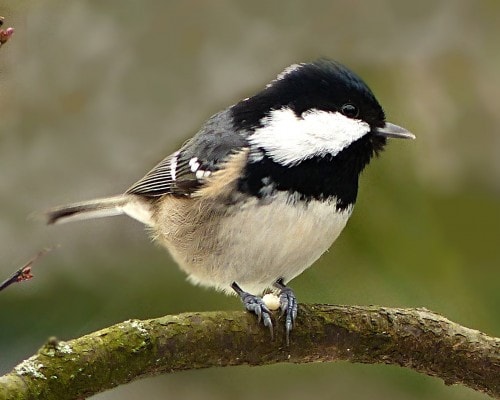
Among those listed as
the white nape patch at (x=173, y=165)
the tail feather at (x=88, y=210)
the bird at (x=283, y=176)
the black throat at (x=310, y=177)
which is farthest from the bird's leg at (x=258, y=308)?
the tail feather at (x=88, y=210)

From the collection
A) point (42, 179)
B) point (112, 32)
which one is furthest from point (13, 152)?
point (112, 32)

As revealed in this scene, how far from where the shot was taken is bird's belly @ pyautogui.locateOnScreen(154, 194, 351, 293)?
1.41 meters

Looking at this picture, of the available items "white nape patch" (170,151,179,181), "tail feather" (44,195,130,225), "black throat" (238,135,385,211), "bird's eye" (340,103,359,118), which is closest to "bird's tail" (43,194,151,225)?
"tail feather" (44,195,130,225)

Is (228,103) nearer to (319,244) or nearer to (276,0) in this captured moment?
(276,0)

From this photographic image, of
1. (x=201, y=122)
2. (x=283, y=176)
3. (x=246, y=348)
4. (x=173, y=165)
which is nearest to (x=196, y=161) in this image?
(x=173, y=165)

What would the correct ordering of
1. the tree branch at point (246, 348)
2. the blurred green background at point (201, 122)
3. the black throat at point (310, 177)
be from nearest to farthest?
the tree branch at point (246, 348), the black throat at point (310, 177), the blurred green background at point (201, 122)

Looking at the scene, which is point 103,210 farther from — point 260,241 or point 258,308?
point 258,308

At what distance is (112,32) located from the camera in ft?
6.51

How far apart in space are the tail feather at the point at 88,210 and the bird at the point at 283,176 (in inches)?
10.6

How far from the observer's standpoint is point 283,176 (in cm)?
140

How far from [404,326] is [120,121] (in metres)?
0.92

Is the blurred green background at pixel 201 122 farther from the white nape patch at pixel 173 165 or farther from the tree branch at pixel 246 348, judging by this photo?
the tree branch at pixel 246 348

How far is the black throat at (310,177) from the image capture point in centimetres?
141

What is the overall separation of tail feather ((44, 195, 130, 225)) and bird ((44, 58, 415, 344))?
0.88 feet
